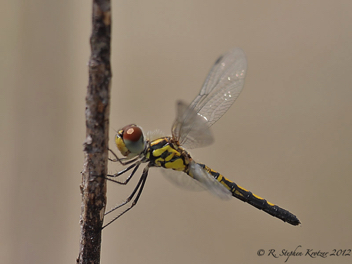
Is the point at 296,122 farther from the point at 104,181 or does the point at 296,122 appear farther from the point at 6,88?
the point at 6,88

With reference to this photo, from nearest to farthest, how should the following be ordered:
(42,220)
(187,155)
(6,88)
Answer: (187,155) → (6,88) → (42,220)

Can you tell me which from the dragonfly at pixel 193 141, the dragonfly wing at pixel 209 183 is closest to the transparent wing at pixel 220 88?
the dragonfly at pixel 193 141

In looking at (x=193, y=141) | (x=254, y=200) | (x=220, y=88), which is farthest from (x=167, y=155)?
(x=254, y=200)

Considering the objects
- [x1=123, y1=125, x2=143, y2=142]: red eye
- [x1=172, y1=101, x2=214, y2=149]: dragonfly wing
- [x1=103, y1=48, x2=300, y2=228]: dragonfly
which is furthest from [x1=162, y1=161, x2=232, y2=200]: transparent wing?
[x1=123, y1=125, x2=143, y2=142]: red eye

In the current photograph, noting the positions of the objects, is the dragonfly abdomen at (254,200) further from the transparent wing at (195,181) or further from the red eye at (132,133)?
the red eye at (132,133)

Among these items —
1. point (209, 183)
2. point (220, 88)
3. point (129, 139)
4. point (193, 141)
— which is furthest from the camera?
point (220, 88)

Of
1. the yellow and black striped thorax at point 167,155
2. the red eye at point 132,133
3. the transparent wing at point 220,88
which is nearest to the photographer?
the red eye at point 132,133

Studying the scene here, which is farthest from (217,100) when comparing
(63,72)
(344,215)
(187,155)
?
(63,72)

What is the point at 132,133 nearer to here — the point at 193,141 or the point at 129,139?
the point at 129,139
